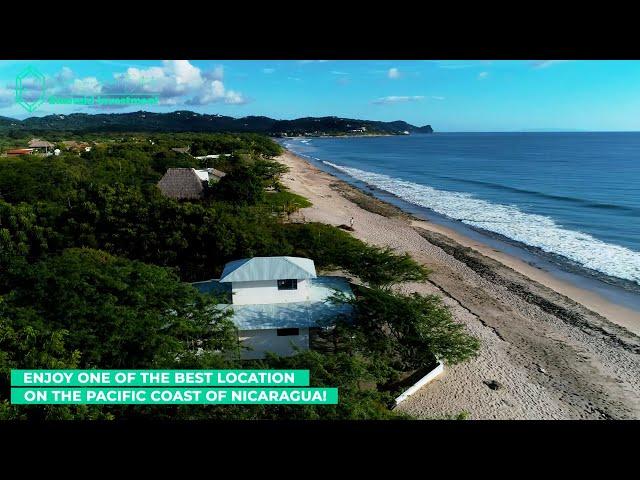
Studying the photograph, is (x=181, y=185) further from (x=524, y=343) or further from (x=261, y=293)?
(x=524, y=343)

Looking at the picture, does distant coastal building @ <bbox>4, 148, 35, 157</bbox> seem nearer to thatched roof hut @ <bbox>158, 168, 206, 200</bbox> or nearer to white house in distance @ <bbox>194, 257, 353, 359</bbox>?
thatched roof hut @ <bbox>158, 168, 206, 200</bbox>

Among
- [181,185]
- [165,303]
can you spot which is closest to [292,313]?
[165,303]

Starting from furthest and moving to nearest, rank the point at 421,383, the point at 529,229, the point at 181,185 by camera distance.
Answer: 1. the point at 529,229
2. the point at 181,185
3. the point at 421,383

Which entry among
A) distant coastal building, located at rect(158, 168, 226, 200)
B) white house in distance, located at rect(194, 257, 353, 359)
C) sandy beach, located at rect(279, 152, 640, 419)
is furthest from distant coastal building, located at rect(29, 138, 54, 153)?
white house in distance, located at rect(194, 257, 353, 359)
